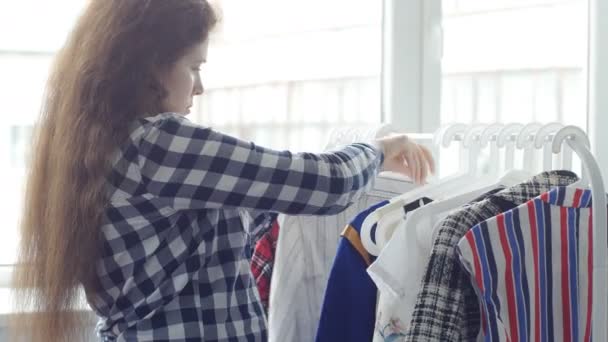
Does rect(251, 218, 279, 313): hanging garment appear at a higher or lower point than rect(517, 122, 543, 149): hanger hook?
lower

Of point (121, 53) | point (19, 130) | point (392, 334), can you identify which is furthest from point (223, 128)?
point (392, 334)

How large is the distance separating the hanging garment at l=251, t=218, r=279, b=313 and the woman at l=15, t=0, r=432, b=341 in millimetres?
254

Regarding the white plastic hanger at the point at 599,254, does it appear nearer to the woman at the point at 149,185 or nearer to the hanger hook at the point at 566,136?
the hanger hook at the point at 566,136

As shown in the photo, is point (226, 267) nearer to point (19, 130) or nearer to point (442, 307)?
point (442, 307)

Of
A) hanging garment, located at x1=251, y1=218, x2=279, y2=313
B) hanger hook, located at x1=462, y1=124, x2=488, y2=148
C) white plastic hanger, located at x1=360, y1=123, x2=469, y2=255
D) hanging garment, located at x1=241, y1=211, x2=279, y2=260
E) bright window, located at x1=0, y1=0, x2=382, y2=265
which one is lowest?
hanging garment, located at x1=251, y1=218, x2=279, y2=313

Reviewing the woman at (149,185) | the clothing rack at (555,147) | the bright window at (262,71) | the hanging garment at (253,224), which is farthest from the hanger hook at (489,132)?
the bright window at (262,71)

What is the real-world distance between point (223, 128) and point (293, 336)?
0.74 meters

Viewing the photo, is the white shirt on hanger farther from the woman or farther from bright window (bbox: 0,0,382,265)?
bright window (bbox: 0,0,382,265)

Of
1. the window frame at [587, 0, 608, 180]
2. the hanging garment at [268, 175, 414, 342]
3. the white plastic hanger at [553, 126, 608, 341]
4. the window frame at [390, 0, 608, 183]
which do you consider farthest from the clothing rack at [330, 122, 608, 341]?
the window frame at [390, 0, 608, 183]

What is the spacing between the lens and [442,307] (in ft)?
3.13

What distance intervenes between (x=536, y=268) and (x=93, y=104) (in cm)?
61

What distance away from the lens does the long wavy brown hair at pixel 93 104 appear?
3.57ft

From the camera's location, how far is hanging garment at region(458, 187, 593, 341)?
952mm

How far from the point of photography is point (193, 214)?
113 centimetres
